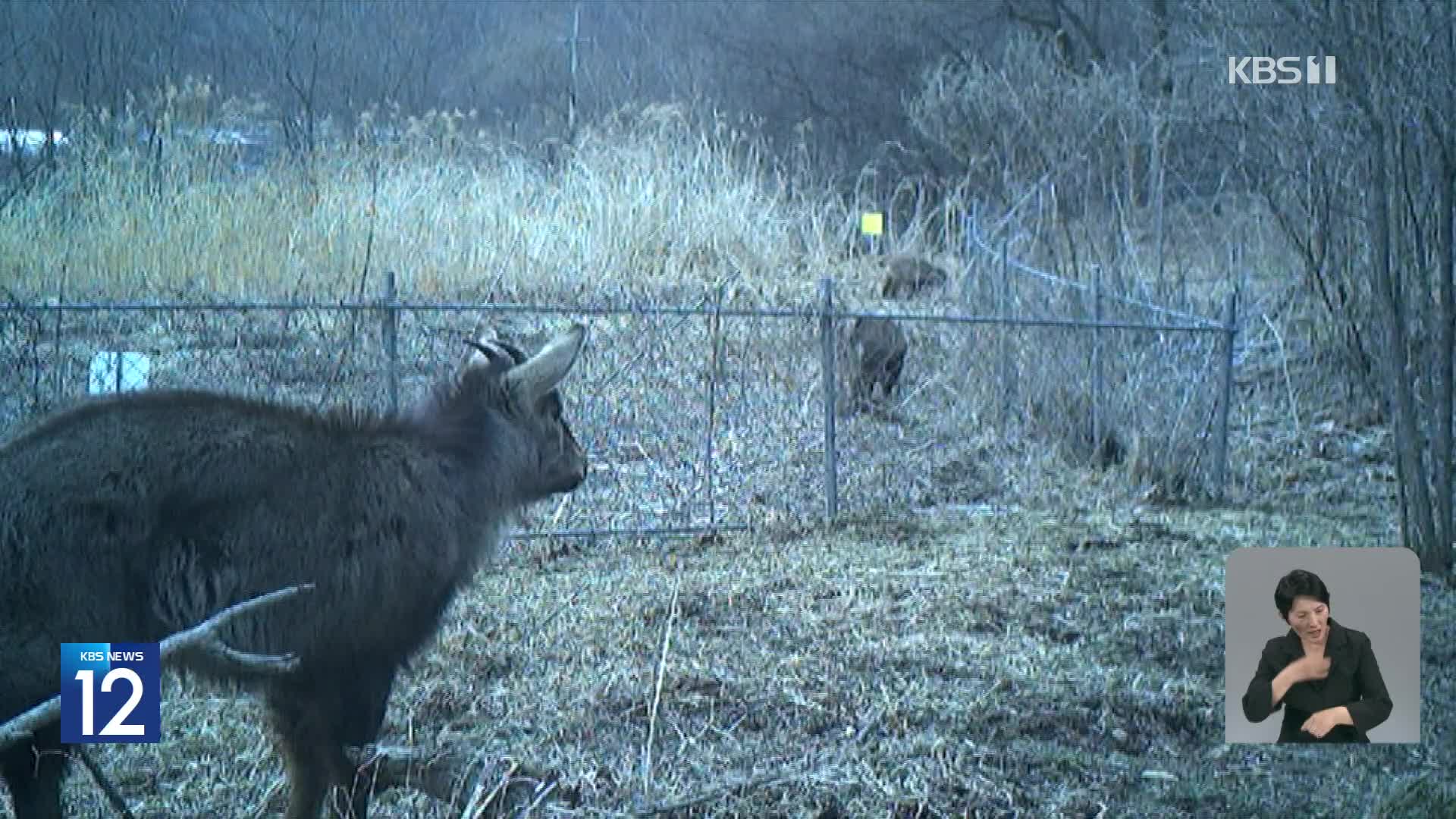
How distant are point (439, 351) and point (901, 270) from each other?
13.6 feet

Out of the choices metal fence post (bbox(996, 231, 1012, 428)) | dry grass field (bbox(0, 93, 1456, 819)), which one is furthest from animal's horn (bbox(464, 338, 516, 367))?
metal fence post (bbox(996, 231, 1012, 428))

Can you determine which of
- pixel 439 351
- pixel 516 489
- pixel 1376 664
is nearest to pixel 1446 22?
pixel 1376 664

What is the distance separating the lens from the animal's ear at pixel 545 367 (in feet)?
13.4

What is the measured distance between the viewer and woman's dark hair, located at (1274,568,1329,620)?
3180 mm

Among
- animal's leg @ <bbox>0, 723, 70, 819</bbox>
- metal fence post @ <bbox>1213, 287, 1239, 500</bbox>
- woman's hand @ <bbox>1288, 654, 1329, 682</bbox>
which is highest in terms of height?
metal fence post @ <bbox>1213, 287, 1239, 500</bbox>

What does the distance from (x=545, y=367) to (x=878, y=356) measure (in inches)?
171

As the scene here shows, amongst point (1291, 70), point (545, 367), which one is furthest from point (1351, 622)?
point (545, 367)

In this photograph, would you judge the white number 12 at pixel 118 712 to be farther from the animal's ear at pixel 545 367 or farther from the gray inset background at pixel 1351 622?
the gray inset background at pixel 1351 622

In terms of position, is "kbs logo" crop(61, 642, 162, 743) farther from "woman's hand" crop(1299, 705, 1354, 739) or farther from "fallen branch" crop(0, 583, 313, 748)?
"woman's hand" crop(1299, 705, 1354, 739)

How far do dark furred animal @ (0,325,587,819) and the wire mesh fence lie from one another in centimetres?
145

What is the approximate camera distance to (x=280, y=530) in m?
3.53

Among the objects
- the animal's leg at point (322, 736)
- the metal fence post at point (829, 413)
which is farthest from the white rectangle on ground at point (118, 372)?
the metal fence post at point (829, 413)

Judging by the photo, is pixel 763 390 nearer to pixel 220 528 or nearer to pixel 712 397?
pixel 712 397

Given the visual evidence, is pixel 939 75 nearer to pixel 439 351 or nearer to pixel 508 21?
pixel 508 21
